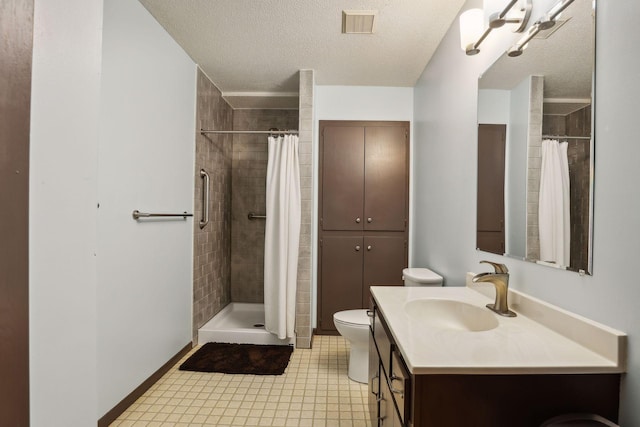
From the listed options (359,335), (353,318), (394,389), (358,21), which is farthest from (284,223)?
(394,389)

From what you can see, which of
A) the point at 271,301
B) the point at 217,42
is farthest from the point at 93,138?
the point at 271,301

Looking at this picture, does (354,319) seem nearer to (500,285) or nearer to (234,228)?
(500,285)

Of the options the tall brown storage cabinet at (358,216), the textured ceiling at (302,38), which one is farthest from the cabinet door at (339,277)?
the textured ceiling at (302,38)

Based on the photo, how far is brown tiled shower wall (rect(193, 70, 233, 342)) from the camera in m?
3.00

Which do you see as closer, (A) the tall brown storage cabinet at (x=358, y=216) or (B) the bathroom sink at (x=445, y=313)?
(B) the bathroom sink at (x=445, y=313)

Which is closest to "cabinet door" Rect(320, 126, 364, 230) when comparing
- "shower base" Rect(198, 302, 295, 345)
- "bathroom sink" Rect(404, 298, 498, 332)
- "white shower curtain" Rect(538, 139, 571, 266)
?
"shower base" Rect(198, 302, 295, 345)

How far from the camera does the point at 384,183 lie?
131 inches

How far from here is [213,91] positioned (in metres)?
3.35

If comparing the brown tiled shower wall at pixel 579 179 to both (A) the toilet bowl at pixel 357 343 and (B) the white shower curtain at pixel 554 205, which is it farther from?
(A) the toilet bowl at pixel 357 343

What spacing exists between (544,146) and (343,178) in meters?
2.16

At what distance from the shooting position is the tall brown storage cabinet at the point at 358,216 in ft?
11.0

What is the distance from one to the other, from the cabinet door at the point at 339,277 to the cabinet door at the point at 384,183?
0.28 meters

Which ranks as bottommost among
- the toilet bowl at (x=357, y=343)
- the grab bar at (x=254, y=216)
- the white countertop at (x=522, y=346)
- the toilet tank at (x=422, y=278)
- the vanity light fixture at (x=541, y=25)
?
the toilet bowl at (x=357, y=343)

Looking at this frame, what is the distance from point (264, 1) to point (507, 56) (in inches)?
55.6
